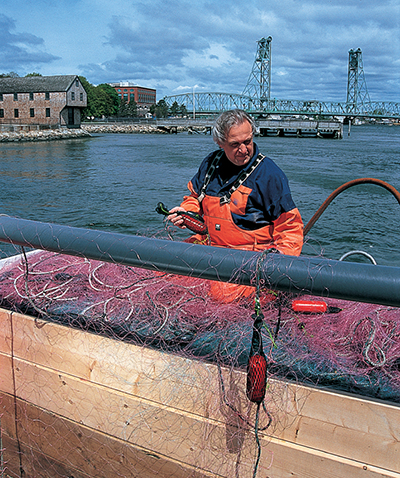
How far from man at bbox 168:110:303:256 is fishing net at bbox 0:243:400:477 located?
0.39 meters

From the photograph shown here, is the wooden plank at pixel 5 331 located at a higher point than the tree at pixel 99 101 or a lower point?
lower

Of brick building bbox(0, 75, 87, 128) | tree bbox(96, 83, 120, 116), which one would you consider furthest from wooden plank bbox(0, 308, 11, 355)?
tree bbox(96, 83, 120, 116)

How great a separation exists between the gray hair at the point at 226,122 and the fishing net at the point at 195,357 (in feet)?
3.01

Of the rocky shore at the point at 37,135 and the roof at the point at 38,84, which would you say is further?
the roof at the point at 38,84

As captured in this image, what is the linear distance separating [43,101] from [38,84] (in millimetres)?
3460

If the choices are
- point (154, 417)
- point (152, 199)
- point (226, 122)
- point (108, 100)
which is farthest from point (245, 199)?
point (108, 100)

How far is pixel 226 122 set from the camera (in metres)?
2.73

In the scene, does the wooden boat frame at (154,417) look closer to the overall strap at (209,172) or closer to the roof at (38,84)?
the overall strap at (209,172)

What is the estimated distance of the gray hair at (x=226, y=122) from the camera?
8.92ft

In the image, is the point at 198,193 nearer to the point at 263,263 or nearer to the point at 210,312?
the point at 210,312

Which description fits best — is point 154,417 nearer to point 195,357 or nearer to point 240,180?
point 195,357

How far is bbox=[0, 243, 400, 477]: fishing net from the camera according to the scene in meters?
1.99

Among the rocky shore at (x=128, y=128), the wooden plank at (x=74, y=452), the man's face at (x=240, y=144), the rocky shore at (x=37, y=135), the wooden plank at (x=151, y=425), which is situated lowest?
the wooden plank at (x=74, y=452)

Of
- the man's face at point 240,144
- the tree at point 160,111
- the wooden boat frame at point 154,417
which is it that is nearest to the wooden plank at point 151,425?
the wooden boat frame at point 154,417
